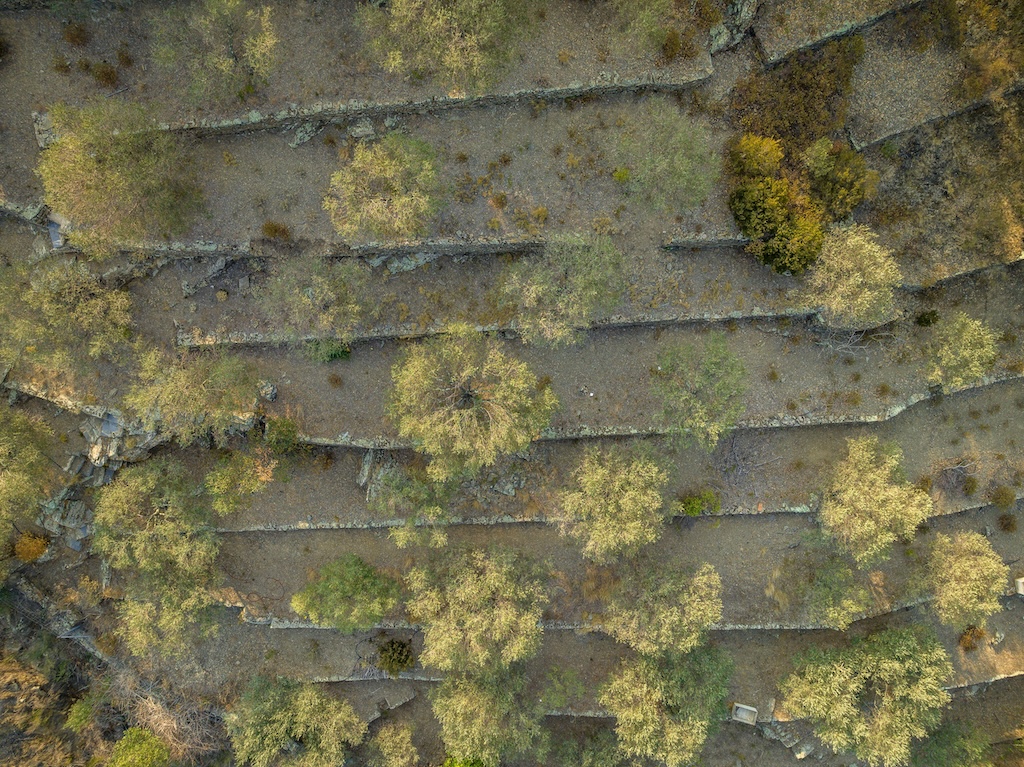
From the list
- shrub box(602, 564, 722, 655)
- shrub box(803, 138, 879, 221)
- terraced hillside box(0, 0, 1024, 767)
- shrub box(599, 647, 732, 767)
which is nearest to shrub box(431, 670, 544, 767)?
terraced hillside box(0, 0, 1024, 767)

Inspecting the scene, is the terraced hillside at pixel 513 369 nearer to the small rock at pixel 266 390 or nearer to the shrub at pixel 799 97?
the shrub at pixel 799 97

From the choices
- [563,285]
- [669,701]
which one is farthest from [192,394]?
[669,701]

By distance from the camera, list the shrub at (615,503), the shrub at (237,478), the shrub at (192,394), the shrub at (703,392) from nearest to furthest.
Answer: the shrub at (615,503) → the shrub at (703,392) → the shrub at (192,394) → the shrub at (237,478)

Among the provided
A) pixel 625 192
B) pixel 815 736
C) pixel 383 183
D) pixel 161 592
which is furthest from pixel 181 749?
pixel 625 192

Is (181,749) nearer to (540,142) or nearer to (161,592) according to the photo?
(161,592)

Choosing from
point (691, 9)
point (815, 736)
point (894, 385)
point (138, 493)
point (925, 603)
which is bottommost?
point (815, 736)

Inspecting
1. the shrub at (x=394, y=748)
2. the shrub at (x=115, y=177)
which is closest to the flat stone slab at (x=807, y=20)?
the shrub at (x=115, y=177)

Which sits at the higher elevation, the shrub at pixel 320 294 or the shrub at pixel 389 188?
the shrub at pixel 389 188
